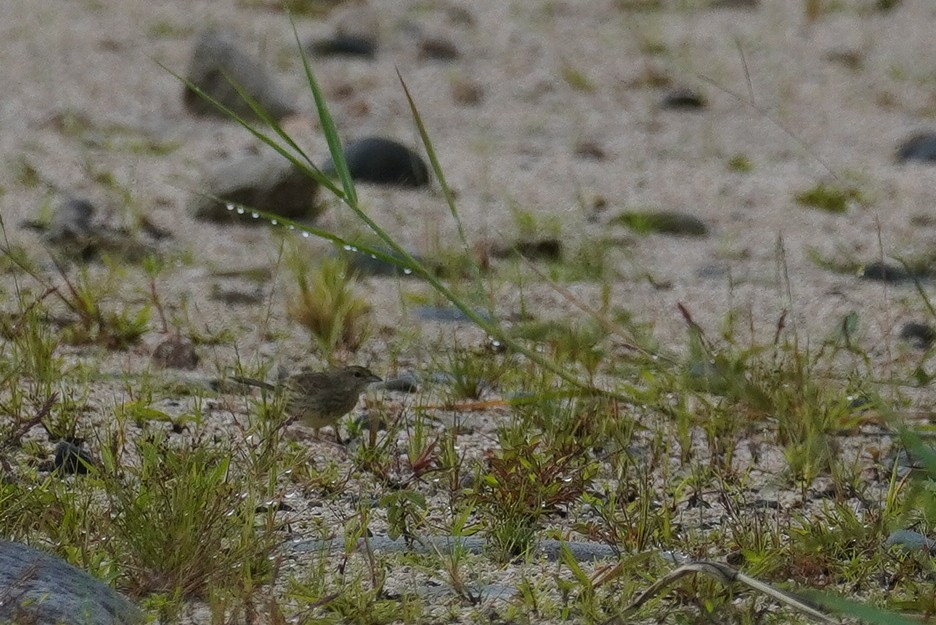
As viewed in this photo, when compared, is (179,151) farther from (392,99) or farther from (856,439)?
(856,439)

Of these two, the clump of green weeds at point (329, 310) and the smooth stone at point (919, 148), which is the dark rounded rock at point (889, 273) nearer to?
the smooth stone at point (919, 148)

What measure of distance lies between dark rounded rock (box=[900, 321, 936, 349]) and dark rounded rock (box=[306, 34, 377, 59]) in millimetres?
4690

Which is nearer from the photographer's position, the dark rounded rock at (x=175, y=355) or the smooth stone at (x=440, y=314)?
the dark rounded rock at (x=175, y=355)

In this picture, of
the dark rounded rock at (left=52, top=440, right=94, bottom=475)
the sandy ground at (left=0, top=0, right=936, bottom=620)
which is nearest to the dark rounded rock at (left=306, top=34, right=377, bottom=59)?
the sandy ground at (left=0, top=0, right=936, bottom=620)

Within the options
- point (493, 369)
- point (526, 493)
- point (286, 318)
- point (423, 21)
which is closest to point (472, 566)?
point (526, 493)

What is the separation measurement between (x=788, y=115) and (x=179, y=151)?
→ 3.33 meters

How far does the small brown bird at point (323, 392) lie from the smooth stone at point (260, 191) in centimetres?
207

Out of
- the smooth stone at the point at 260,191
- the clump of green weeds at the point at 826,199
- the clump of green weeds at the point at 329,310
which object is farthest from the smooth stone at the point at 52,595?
the clump of green weeds at the point at 826,199

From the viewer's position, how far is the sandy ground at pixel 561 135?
493 centimetres

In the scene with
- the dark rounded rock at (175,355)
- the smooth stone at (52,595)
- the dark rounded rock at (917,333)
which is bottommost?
the dark rounded rock at (917,333)

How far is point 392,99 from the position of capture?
25.2ft

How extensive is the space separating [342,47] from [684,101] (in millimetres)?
2050

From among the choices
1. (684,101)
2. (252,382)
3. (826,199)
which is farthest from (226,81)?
(252,382)

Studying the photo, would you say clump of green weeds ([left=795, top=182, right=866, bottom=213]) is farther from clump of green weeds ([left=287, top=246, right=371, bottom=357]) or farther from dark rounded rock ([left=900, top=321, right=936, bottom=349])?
→ clump of green weeds ([left=287, top=246, right=371, bottom=357])
